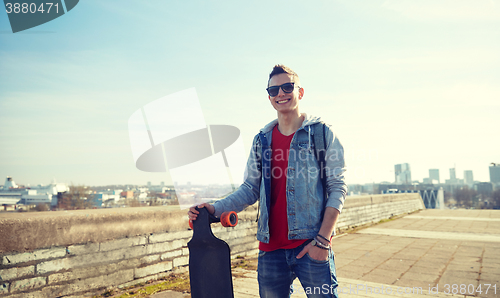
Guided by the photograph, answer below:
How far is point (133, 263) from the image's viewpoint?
4.32m

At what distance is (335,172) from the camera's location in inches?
72.4

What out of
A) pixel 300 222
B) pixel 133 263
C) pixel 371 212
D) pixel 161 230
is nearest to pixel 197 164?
pixel 161 230

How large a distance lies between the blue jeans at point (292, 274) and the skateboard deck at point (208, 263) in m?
0.23

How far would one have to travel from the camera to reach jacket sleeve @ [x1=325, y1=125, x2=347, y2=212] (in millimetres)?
1805

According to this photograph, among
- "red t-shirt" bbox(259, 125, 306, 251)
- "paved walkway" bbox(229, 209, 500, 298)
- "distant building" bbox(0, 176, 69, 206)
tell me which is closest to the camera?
"red t-shirt" bbox(259, 125, 306, 251)

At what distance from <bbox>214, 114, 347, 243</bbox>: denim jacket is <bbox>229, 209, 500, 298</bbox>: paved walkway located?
8.05 feet

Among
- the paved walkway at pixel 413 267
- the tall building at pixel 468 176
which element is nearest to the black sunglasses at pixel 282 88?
the paved walkway at pixel 413 267

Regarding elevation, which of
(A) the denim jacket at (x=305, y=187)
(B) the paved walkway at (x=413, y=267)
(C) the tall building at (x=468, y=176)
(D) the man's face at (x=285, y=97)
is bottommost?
(C) the tall building at (x=468, y=176)

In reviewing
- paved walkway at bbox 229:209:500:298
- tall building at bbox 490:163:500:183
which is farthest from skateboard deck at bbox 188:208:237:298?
tall building at bbox 490:163:500:183

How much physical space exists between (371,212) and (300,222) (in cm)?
1159

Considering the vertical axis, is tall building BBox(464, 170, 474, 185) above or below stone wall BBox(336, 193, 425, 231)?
below

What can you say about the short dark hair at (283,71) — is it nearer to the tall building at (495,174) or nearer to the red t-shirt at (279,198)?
the red t-shirt at (279,198)

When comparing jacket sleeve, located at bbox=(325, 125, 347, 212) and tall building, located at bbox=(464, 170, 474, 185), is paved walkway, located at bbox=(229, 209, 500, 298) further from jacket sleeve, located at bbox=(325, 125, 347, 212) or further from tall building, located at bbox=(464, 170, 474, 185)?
tall building, located at bbox=(464, 170, 474, 185)

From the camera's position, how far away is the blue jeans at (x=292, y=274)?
175 centimetres
